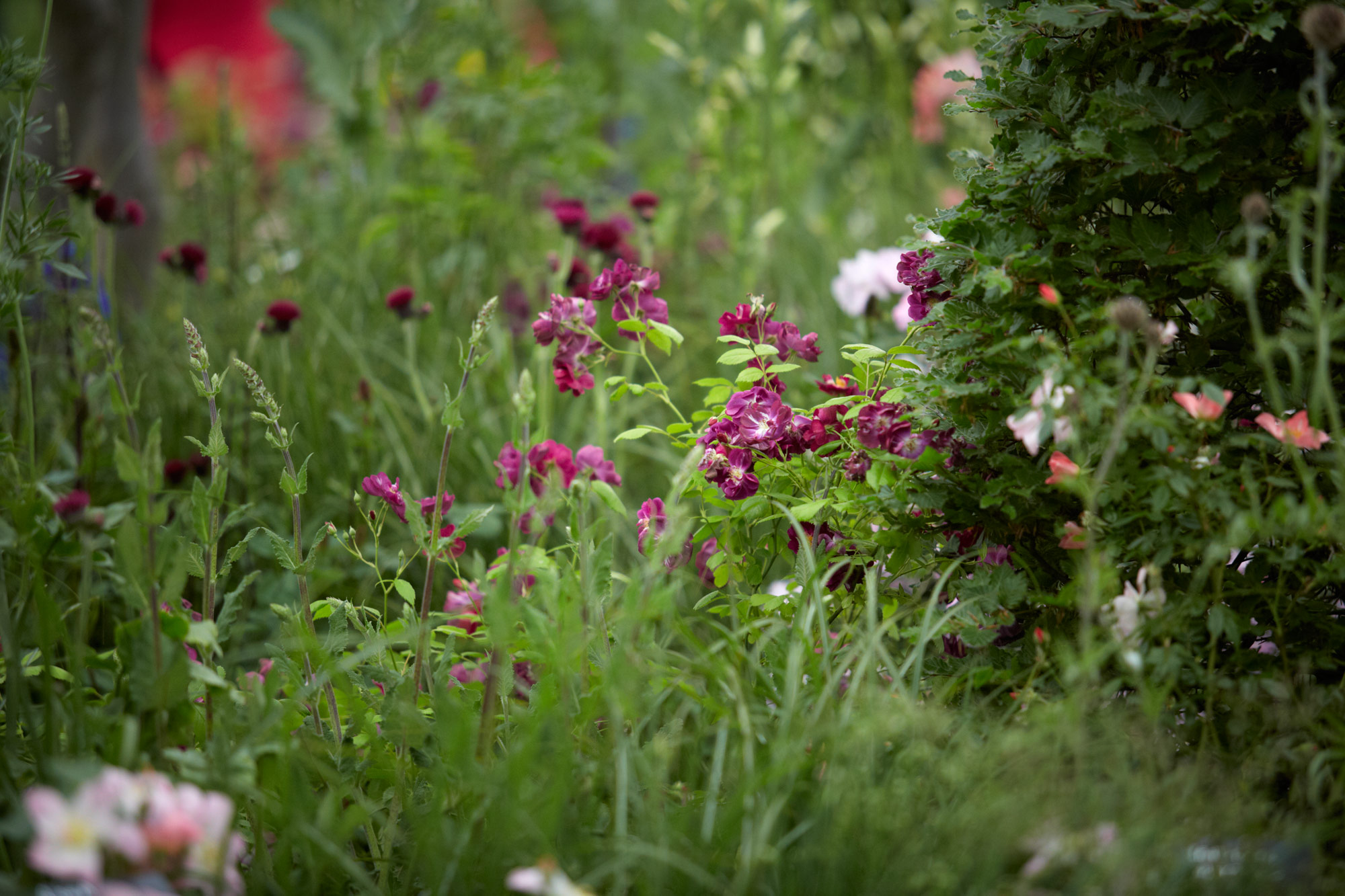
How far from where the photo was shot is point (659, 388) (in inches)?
59.2

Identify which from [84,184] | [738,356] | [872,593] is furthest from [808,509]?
[84,184]

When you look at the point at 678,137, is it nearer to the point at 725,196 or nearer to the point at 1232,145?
the point at 725,196

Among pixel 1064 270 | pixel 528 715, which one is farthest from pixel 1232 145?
pixel 528 715

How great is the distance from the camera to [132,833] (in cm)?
76

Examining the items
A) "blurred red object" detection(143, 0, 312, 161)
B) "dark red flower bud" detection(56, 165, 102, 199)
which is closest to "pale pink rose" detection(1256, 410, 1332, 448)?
"dark red flower bud" detection(56, 165, 102, 199)

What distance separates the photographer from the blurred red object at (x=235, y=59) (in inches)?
247

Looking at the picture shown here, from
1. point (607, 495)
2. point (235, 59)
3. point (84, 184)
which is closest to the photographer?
point (607, 495)

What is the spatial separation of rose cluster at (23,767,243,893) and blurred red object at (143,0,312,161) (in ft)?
18.8

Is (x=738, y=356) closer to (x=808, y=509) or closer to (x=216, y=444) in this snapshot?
(x=808, y=509)

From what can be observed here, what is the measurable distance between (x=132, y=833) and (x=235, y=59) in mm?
7712

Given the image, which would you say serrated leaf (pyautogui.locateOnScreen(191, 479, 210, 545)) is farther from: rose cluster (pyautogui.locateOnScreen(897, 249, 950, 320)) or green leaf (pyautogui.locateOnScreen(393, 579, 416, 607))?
rose cluster (pyautogui.locateOnScreen(897, 249, 950, 320))

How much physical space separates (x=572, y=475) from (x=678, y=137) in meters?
2.57

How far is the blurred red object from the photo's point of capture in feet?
20.6

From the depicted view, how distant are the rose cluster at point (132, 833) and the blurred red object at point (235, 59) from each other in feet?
18.8
